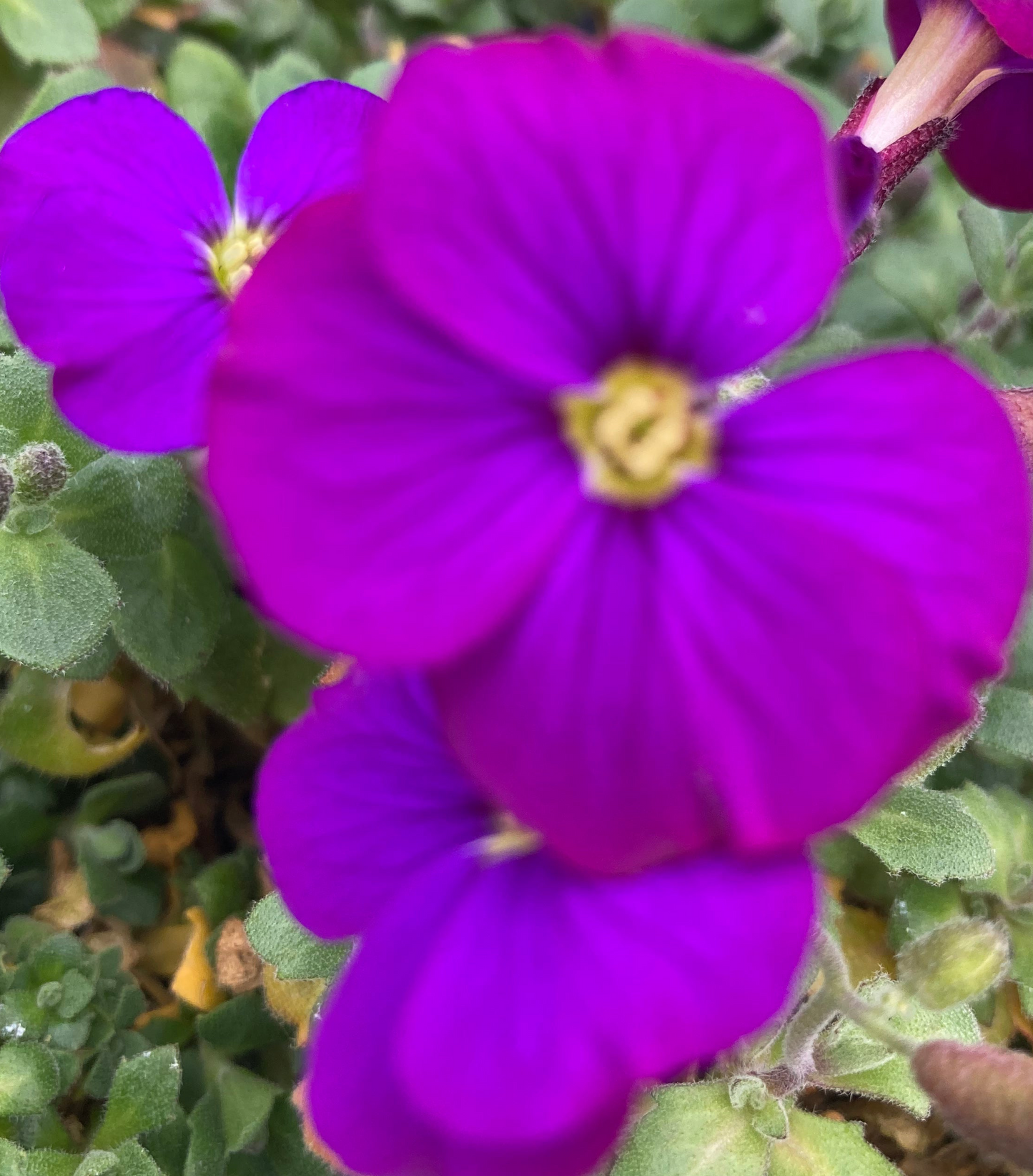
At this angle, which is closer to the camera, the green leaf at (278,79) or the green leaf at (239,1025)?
the green leaf at (239,1025)

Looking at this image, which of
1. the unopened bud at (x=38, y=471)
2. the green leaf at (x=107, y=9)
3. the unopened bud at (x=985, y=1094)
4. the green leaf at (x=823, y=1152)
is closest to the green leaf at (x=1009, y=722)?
the green leaf at (x=823, y=1152)

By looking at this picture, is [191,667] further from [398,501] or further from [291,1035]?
[398,501]

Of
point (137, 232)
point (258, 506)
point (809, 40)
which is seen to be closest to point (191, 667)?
point (137, 232)

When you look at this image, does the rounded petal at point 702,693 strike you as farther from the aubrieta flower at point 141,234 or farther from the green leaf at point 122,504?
the green leaf at point 122,504

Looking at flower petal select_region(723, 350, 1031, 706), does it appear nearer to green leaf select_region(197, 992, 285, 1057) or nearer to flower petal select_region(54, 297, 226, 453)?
flower petal select_region(54, 297, 226, 453)

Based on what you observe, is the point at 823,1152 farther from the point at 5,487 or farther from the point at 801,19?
the point at 801,19

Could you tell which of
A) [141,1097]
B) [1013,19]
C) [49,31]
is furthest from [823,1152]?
[49,31]
